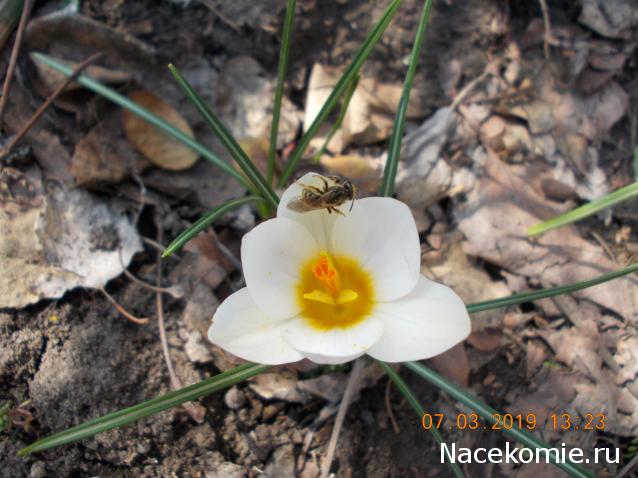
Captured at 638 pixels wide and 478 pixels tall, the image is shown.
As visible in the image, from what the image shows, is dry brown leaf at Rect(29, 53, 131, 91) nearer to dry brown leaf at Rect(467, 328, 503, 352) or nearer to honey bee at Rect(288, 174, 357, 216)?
honey bee at Rect(288, 174, 357, 216)

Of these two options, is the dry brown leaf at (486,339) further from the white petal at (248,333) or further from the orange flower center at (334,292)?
the white petal at (248,333)

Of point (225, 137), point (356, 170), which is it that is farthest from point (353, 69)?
point (356, 170)

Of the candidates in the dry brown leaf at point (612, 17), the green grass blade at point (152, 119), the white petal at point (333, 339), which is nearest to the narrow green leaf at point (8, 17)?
the green grass blade at point (152, 119)

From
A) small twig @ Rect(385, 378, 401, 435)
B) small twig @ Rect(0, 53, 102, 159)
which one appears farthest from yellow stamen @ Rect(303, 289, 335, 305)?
small twig @ Rect(0, 53, 102, 159)

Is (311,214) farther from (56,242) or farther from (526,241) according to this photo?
(526,241)

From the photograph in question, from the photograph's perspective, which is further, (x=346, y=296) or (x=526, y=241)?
(x=526, y=241)
